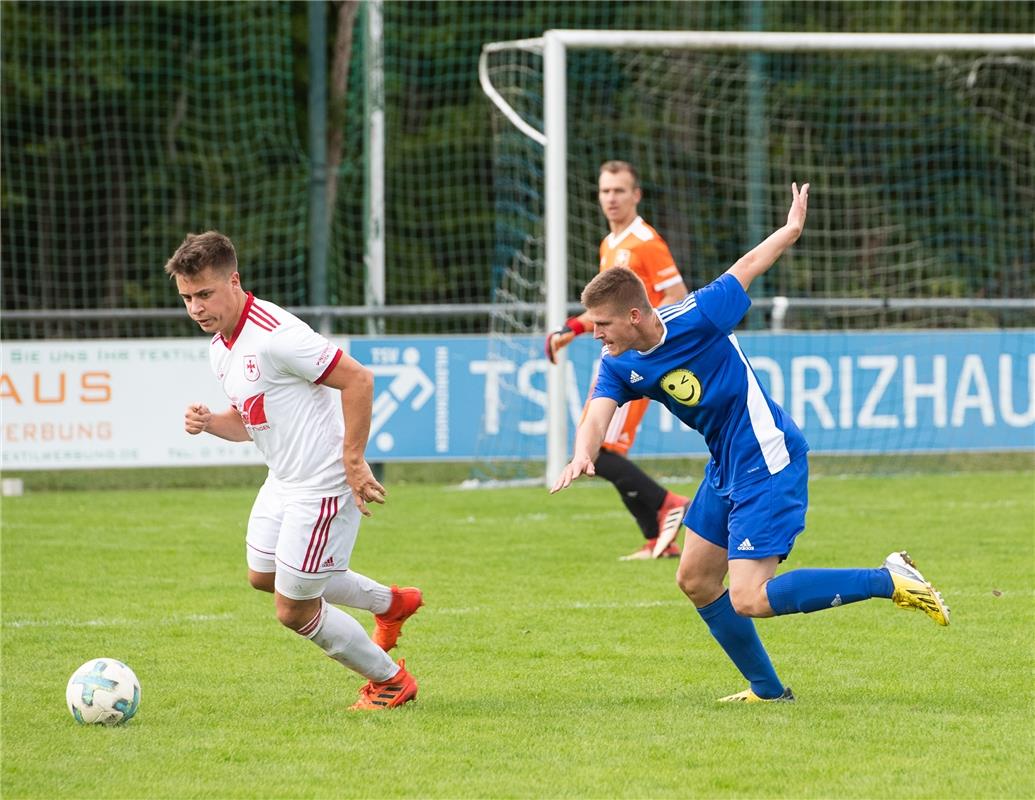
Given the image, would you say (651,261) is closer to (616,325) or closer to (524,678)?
(524,678)

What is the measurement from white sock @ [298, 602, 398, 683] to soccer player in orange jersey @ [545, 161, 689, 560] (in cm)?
390

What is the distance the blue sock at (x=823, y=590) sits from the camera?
5457mm

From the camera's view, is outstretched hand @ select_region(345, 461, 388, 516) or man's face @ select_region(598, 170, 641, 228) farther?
man's face @ select_region(598, 170, 641, 228)

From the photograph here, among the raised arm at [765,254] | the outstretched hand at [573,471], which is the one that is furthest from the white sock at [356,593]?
the raised arm at [765,254]

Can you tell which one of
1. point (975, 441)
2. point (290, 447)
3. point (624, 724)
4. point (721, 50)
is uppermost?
point (721, 50)

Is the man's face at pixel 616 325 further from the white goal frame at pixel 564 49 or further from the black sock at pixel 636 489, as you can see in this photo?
the white goal frame at pixel 564 49

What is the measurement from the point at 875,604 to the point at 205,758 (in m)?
3.95

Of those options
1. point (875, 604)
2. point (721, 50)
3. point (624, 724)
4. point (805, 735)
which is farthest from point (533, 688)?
point (721, 50)

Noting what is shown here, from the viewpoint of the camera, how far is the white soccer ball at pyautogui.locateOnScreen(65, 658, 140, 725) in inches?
215

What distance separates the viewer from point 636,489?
30.9ft

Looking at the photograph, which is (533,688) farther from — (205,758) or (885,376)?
(885,376)

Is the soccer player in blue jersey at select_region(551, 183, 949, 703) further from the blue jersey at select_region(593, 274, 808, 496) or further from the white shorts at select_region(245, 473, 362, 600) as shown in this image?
the white shorts at select_region(245, 473, 362, 600)

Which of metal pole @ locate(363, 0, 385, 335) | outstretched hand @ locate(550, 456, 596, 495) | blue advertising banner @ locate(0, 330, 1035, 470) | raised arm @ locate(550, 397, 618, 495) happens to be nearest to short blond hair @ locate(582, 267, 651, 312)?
raised arm @ locate(550, 397, 618, 495)

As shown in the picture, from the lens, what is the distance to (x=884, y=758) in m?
4.90
